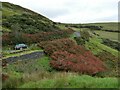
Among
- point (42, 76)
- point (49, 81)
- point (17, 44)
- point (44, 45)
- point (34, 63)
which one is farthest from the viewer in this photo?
point (17, 44)

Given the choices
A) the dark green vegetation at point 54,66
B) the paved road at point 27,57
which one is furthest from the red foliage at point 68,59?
the paved road at point 27,57

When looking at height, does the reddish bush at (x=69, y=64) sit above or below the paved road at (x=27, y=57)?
below

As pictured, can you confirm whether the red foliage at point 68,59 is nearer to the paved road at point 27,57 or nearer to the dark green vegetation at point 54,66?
the dark green vegetation at point 54,66

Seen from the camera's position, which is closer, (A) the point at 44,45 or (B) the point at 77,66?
(B) the point at 77,66

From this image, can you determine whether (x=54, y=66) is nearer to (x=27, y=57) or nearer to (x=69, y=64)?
(x=69, y=64)

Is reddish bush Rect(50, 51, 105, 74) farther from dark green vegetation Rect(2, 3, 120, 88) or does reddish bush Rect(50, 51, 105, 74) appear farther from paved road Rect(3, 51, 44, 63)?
paved road Rect(3, 51, 44, 63)

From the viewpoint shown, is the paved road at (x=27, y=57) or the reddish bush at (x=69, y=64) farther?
the paved road at (x=27, y=57)

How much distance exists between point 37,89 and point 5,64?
47.9 feet

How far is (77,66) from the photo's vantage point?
31250 millimetres

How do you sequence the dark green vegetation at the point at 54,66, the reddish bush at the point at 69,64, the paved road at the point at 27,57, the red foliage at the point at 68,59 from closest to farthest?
the dark green vegetation at the point at 54,66 → the reddish bush at the point at 69,64 → the red foliage at the point at 68,59 → the paved road at the point at 27,57

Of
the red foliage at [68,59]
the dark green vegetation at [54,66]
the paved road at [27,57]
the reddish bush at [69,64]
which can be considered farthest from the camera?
the paved road at [27,57]

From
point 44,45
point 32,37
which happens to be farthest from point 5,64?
point 32,37

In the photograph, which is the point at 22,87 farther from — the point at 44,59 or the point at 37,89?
the point at 44,59

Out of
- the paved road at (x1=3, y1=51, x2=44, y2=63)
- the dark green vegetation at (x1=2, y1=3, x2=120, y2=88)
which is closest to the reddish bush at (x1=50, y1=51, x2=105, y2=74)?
the dark green vegetation at (x1=2, y1=3, x2=120, y2=88)
